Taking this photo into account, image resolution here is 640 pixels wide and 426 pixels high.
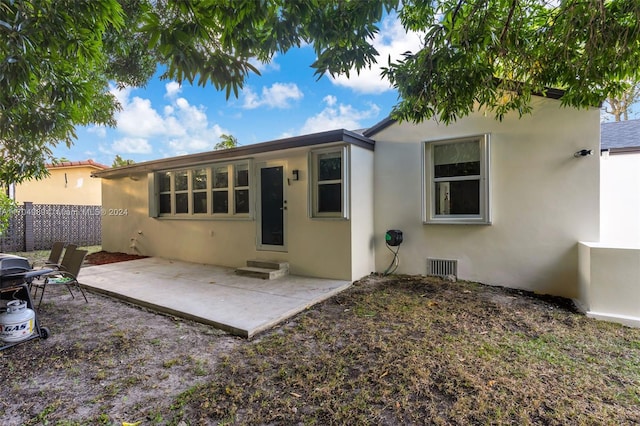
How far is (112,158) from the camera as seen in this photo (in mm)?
20609

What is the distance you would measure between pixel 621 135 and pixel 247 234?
24.9 ft

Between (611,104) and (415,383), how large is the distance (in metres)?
15.1

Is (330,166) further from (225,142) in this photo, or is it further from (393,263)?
(225,142)

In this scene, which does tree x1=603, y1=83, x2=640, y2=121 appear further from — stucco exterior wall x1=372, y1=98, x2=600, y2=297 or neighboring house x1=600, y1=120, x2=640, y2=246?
stucco exterior wall x1=372, y1=98, x2=600, y2=297

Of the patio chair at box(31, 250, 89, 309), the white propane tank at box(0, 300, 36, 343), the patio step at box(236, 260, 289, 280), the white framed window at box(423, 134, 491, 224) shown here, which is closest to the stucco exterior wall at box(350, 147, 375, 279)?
the white framed window at box(423, 134, 491, 224)

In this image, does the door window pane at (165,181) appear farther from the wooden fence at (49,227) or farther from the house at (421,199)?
the wooden fence at (49,227)

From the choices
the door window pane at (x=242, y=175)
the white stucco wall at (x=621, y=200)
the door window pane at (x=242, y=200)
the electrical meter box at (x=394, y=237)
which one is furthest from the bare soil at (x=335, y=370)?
the door window pane at (x=242, y=175)

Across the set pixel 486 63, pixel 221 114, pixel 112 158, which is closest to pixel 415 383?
pixel 486 63

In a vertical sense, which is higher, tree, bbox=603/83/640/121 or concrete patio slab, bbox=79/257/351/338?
tree, bbox=603/83/640/121

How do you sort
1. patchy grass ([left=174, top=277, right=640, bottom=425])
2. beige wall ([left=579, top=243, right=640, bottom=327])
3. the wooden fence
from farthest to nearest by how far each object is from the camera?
the wooden fence < beige wall ([left=579, top=243, right=640, bottom=327]) < patchy grass ([left=174, top=277, right=640, bottom=425])

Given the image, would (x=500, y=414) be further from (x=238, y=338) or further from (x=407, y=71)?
(x=407, y=71)

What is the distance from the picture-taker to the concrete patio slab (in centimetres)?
357

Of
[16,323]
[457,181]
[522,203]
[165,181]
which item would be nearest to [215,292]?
[16,323]

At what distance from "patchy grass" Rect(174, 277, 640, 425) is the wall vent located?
4.44ft
